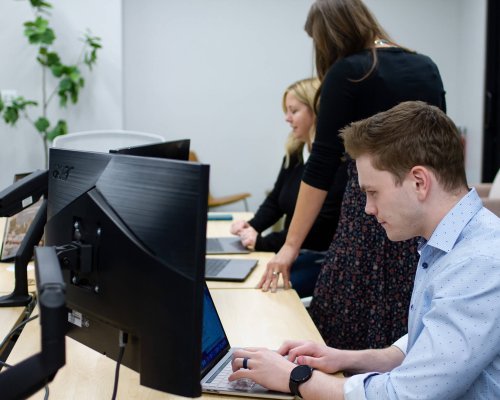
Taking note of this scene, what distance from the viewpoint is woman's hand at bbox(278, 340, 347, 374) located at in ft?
4.05

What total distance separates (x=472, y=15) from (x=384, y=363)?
4312 mm

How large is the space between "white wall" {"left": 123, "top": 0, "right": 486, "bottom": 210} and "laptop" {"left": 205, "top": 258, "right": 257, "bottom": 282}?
3.01 meters

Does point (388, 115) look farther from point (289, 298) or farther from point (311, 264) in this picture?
point (311, 264)

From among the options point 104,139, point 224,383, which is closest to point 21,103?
point 104,139

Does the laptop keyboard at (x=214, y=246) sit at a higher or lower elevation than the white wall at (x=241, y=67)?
lower

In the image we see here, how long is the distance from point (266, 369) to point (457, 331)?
0.35 m

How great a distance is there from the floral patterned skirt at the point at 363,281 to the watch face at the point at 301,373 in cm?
72

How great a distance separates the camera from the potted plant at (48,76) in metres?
4.29

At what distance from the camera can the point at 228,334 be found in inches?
57.3

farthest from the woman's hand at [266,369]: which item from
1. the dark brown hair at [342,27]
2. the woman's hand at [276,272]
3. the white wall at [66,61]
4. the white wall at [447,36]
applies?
the white wall at [447,36]

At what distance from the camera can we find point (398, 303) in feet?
5.88

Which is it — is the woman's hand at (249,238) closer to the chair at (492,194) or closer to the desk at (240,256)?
A: the desk at (240,256)

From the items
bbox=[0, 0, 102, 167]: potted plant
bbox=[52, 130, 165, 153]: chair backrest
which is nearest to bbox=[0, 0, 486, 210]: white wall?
bbox=[0, 0, 102, 167]: potted plant

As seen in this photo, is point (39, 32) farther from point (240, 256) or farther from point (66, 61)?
point (240, 256)
